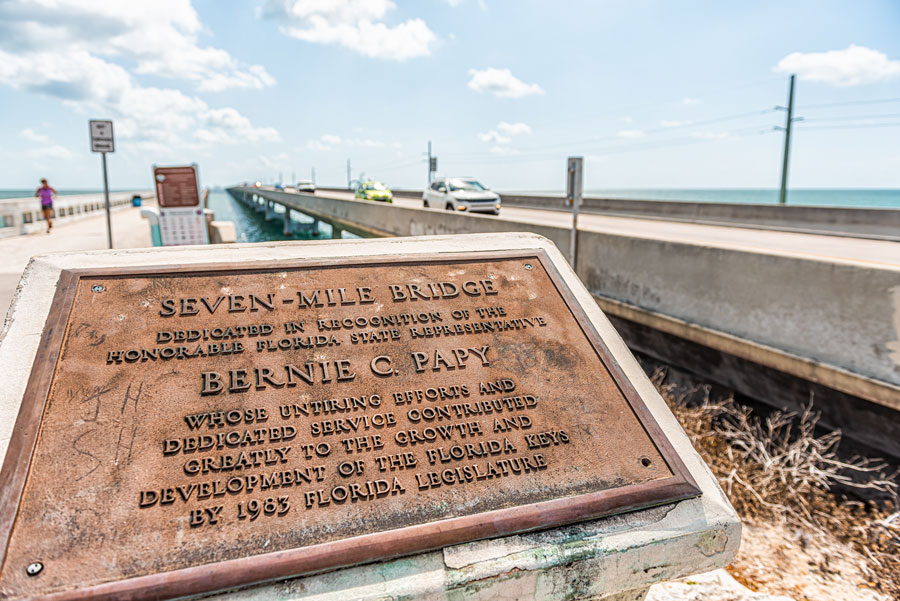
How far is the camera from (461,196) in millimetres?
18547

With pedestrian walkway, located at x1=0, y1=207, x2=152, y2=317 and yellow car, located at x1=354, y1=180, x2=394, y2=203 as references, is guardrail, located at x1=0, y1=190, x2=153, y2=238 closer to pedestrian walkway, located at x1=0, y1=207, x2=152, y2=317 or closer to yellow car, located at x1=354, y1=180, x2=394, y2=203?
pedestrian walkway, located at x1=0, y1=207, x2=152, y2=317

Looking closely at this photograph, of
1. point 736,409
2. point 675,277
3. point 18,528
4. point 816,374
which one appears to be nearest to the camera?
point 18,528

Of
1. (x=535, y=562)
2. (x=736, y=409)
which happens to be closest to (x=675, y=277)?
(x=736, y=409)

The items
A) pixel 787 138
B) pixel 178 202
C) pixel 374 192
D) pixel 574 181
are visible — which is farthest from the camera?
pixel 374 192

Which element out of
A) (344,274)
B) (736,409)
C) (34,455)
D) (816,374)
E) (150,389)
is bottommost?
(736,409)

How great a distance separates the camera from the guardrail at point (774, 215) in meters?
13.9

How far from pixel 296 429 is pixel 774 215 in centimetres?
1838

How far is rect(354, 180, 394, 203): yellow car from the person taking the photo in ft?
104

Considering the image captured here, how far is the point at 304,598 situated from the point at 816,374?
444 cm

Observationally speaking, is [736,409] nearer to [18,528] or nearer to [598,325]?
[598,325]

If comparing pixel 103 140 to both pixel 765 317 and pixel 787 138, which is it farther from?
pixel 787 138

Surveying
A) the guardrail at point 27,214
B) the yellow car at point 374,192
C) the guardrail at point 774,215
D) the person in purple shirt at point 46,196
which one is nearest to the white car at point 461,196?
the guardrail at point 774,215

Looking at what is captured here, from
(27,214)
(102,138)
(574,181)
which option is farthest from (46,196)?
(574,181)

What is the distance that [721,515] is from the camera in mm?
2441
